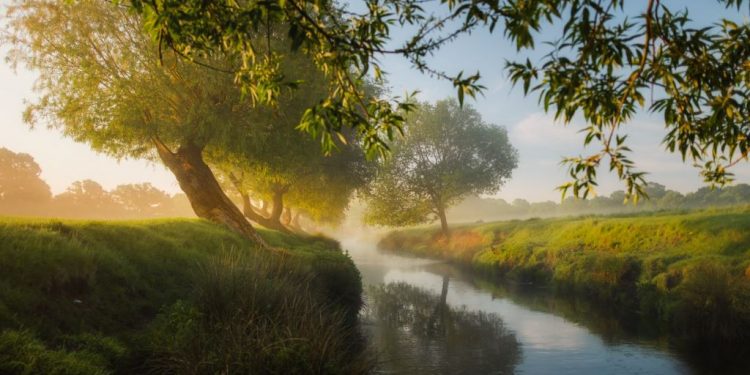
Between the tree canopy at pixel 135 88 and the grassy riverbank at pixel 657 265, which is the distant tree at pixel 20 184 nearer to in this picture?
the tree canopy at pixel 135 88

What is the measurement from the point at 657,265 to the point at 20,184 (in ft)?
220

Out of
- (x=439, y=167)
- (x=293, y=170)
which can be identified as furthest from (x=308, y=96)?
(x=439, y=167)

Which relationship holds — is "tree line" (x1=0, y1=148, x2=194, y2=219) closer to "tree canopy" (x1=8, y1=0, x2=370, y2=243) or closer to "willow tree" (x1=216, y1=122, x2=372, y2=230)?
"willow tree" (x1=216, y1=122, x2=372, y2=230)

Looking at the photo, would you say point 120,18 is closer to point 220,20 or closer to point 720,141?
point 220,20

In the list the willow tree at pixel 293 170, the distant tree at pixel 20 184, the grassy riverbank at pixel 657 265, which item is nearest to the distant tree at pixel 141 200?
the distant tree at pixel 20 184

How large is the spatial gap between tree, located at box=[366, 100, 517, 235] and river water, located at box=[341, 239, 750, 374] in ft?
78.5

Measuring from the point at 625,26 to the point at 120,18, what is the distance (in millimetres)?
20931

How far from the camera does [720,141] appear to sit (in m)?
6.18

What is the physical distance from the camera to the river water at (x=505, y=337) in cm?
1127

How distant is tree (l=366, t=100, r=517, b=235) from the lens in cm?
4647

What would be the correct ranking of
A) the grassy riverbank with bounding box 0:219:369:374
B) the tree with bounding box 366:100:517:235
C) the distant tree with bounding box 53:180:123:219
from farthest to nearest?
the distant tree with bounding box 53:180:123:219, the tree with bounding box 366:100:517:235, the grassy riverbank with bounding box 0:219:369:374

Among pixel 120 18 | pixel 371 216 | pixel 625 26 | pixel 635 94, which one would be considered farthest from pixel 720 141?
pixel 371 216

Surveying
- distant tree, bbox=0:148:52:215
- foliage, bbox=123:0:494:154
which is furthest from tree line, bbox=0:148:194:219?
foliage, bbox=123:0:494:154

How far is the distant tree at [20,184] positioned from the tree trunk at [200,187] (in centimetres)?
4506
